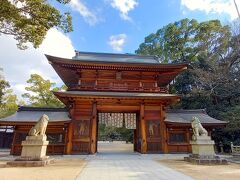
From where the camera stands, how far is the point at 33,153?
11438 millimetres

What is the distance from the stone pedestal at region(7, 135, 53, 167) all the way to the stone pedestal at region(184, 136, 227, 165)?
8.43 meters

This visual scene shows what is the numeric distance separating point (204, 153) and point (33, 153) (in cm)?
978

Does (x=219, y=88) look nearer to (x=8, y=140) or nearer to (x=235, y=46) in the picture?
(x=235, y=46)

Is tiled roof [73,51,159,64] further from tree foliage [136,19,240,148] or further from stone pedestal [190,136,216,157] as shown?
stone pedestal [190,136,216,157]

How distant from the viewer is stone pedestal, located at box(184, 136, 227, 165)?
39.0 feet

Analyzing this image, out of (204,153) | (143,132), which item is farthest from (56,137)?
(204,153)

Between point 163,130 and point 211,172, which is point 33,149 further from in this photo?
point 163,130

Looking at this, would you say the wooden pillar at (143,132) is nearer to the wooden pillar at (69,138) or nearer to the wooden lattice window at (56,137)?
the wooden pillar at (69,138)

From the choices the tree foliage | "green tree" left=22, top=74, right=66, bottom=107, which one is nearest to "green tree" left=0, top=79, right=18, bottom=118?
"green tree" left=22, top=74, right=66, bottom=107

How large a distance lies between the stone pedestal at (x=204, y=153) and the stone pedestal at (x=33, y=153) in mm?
8433

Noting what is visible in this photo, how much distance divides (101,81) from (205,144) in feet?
33.6

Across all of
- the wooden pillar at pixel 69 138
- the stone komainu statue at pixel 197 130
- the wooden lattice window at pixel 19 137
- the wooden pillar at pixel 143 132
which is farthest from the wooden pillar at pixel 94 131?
the stone komainu statue at pixel 197 130

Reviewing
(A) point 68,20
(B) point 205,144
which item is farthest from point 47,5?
(B) point 205,144

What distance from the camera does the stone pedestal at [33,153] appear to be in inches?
428
